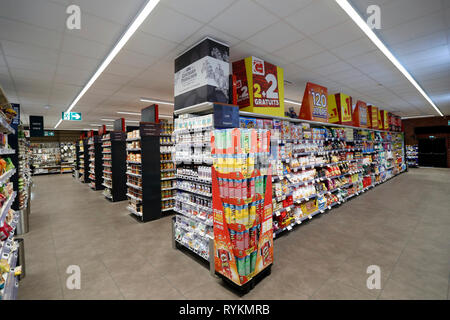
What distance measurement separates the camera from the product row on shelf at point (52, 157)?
58.7 ft

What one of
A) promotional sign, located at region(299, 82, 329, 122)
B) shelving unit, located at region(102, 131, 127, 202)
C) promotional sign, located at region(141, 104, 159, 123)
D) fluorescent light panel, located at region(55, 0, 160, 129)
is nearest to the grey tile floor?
shelving unit, located at region(102, 131, 127, 202)

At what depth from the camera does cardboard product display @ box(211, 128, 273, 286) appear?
7.96 feet

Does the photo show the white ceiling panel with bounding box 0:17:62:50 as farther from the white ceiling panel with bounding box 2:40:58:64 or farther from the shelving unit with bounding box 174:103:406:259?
the shelving unit with bounding box 174:103:406:259

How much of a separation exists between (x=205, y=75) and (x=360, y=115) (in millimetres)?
6768

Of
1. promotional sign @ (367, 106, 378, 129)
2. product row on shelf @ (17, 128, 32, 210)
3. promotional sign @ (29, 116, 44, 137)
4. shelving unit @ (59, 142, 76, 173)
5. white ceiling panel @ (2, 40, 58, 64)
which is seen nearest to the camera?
white ceiling panel @ (2, 40, 58, 64)

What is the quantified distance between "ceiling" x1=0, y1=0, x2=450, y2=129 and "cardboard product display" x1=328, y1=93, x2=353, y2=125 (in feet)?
1.52

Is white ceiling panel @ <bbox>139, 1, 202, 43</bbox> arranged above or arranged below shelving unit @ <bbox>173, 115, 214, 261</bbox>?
above

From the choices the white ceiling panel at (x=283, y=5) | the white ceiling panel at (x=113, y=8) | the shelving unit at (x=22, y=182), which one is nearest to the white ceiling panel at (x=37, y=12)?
the white ceiling panel at (x=113, y=8)

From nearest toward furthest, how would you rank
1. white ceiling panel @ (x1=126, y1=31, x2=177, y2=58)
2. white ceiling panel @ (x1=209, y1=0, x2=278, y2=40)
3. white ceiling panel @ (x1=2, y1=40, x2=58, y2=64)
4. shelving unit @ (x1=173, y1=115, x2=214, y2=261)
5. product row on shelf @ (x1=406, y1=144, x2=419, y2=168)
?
Result: 1. white ceiling panel @ (x1=209, y1=0, x2=278, y2=40)
2. shelving unit @ (x1=173, y1=115, x2=214, y2=261)
3. white ceiling panel @ (x1=126, y1=31, x2=177, y2=58)
4. white ceiling panel @ (x1=2, y1=40, x2=58, y2=64)
5. product row on shelf @ (x1=406, y1=144, x2=419, y2=168)

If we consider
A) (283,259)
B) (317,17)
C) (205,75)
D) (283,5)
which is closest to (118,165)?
(205,75)

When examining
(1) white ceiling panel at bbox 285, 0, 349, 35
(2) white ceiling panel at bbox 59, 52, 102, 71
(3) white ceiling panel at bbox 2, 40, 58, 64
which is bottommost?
(1) white ceiling panel at bbox 285, 0, 349, 35
